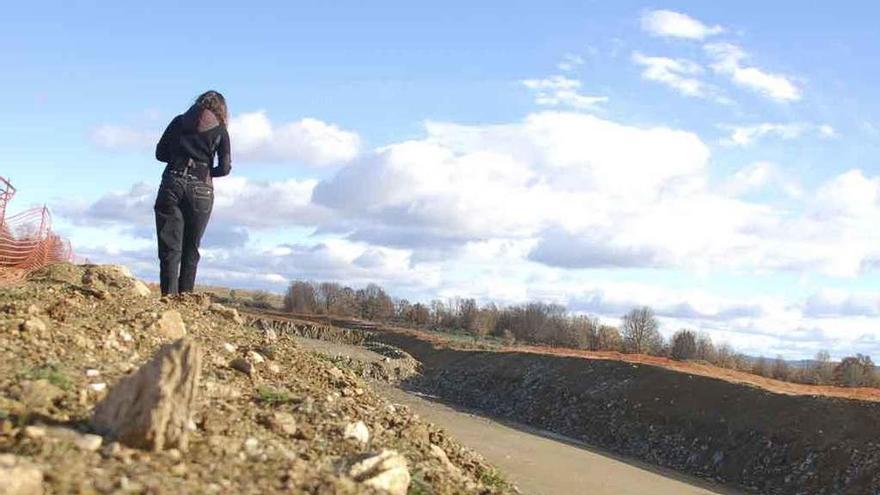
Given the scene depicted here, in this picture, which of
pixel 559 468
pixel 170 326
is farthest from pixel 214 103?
pixel 559 468

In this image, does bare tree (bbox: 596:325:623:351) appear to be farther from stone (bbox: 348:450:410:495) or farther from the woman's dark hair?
stone (bbox: 348:450:410:495)

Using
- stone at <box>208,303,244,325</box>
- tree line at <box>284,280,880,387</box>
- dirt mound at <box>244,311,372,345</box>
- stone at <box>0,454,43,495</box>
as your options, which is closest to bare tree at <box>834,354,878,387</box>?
tree line at <box>284,280,880,387</box>

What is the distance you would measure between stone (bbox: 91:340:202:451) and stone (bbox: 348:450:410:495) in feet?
2.82

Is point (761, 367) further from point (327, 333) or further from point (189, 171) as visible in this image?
point (189, 171)

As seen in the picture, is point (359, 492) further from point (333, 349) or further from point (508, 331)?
point (508, 331)

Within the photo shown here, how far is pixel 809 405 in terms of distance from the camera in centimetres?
1906

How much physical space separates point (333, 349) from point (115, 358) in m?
32.8

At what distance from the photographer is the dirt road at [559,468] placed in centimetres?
1044

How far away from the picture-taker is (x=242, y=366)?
550cm

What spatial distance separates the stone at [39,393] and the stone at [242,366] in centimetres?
151

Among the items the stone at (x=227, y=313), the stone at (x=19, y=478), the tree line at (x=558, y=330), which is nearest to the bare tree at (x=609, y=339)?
the tree line at (x=558, y=330)

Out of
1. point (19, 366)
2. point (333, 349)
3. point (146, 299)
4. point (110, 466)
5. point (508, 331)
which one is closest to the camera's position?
point (110, 466)

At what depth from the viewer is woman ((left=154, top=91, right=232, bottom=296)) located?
7.38 meters

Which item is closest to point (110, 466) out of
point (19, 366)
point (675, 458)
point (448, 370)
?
point (19, 366)
